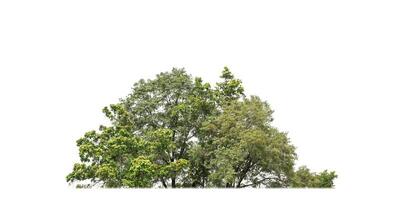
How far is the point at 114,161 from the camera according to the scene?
22141 mm

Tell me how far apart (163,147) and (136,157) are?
4.52 ft

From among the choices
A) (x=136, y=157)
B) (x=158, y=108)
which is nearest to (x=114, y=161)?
(x=136, y=157)

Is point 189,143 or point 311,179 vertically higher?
point 189,143

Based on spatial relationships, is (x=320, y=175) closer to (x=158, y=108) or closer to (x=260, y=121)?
(x=260, y=121)

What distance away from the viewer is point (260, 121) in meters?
22.2

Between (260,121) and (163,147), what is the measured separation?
3.96 meters

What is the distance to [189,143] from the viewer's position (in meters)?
24.2

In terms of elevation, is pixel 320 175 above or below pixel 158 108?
below

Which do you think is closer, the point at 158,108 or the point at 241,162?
the point at 241,162

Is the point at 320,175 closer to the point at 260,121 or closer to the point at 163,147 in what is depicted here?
the point at 260,121

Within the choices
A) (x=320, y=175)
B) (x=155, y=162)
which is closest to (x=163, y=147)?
(x=155, y=162)

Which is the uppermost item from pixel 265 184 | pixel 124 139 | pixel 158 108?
pixel 158 108

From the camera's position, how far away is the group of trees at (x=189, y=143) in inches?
856

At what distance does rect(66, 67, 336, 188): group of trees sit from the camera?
71.3 feet
